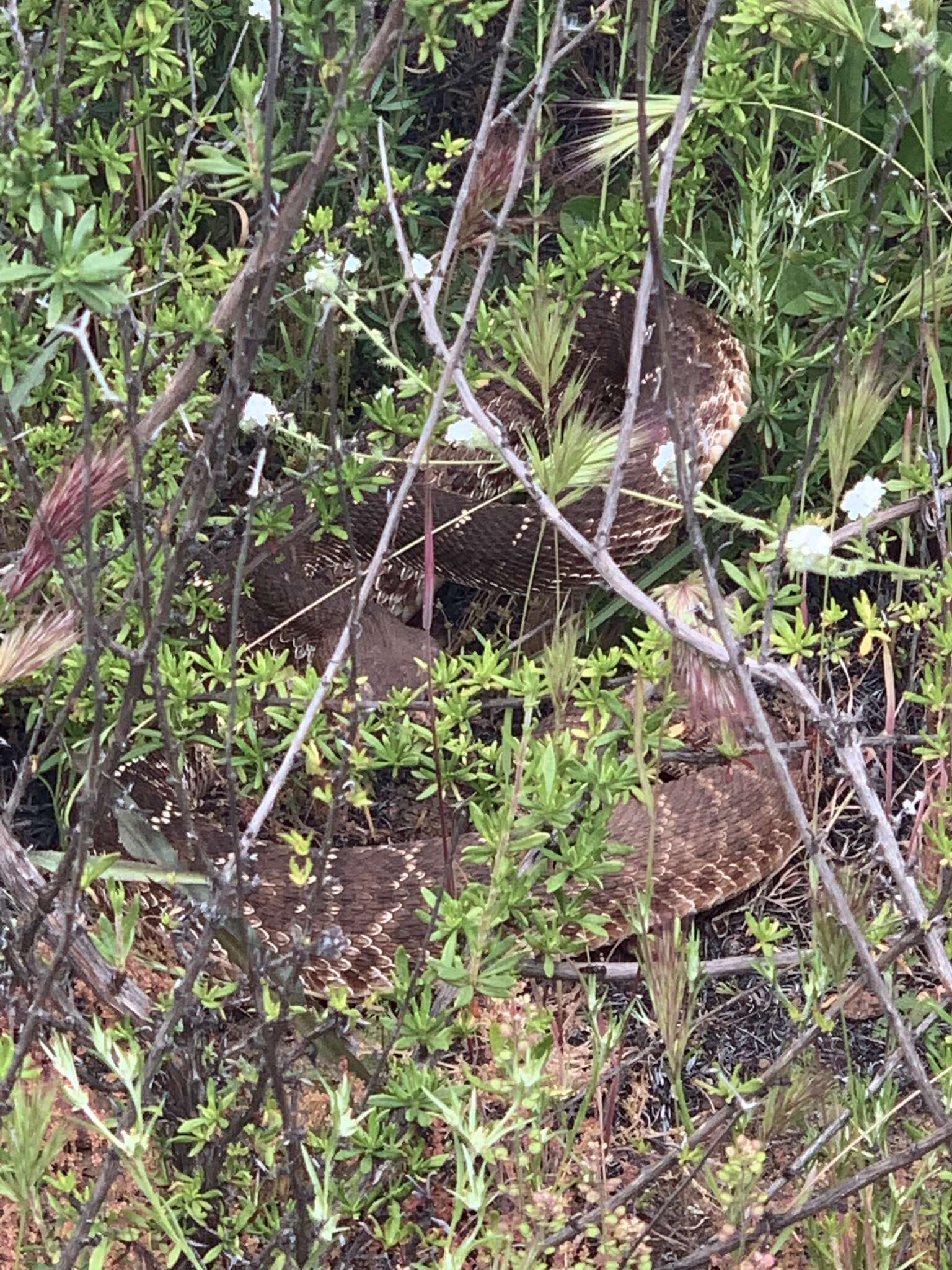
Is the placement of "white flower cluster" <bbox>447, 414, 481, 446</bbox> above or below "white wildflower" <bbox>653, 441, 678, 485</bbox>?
below

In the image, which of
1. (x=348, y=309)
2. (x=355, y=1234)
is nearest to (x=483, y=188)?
(x=348, y=309)

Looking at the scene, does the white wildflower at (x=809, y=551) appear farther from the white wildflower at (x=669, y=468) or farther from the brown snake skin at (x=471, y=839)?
the brown snake skin at (x=471, y=839)

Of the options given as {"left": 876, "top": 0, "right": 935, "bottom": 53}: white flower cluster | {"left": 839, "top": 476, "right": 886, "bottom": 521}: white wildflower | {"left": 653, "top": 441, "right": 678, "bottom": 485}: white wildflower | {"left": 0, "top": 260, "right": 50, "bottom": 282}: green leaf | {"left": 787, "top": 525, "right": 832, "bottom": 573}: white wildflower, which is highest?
{"left": 876, "top": 0, "right": 935, "bottom": 53}: white flower cluster

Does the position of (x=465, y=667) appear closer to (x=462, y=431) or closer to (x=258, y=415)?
(x=462, y=431)

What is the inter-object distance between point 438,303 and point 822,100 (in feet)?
3.42

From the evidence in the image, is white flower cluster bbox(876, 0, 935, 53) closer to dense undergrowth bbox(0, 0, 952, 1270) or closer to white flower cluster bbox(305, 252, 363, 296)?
dense undergrowth bbox(0, 0, 952, 1270)

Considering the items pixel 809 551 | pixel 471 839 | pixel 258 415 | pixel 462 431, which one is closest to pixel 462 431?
pixel 462 431

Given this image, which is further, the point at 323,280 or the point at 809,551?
the point at 323,280

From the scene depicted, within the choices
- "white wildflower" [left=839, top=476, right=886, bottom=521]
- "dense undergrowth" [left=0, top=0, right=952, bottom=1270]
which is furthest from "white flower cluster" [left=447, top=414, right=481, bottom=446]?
"white wildflower" [left=839, top=476, right=886, bottom=521]

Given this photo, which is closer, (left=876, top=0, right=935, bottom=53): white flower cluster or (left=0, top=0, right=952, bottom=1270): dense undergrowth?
(left=876, top=0, right=935, bottom=53): white flower cluster

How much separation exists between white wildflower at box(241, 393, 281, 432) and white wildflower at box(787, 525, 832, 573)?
0.81 metres

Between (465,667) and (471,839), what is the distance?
0.73 meters

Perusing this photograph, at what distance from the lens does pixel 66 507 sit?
1604 mm

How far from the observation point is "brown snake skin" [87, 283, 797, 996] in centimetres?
315
